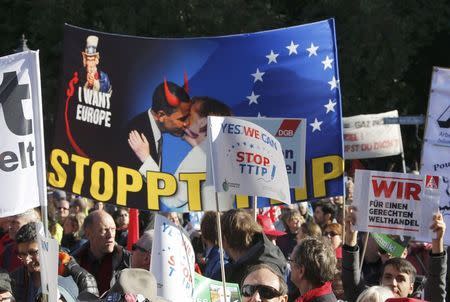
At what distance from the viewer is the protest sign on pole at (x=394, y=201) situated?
25.4 ft

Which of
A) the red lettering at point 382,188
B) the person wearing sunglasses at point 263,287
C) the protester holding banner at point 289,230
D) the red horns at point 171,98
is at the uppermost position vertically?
the red horns at point 171,98

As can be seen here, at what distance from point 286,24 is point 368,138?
35.6 feet

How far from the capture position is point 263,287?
6.08 metres

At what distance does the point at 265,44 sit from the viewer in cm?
973

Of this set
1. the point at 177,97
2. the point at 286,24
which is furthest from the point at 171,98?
the point at 286,24

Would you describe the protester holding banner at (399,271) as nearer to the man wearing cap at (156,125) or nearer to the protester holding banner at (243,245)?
the protester holding banner at (243,245)

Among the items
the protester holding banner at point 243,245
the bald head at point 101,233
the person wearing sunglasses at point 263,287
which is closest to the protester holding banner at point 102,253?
the bald head at point 101,233

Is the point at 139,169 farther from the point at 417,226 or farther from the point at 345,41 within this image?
the point at 345,41

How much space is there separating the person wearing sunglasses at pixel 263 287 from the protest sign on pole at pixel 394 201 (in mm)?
1795

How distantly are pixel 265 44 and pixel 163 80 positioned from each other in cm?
86

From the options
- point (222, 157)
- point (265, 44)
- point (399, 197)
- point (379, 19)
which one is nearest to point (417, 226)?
point (399, 197)

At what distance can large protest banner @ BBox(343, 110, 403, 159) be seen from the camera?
61.1 ft

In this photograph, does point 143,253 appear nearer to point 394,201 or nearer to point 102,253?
point 102,253

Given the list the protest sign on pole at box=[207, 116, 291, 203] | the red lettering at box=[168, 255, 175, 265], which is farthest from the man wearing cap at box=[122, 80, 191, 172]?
the red lettering at box=[168, 255, 175, 265]
